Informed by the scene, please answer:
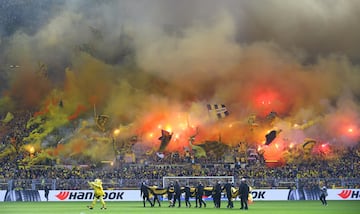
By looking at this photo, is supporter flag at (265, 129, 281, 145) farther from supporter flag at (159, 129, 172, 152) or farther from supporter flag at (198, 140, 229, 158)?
supporter flag at (159, 129, 172, 152)

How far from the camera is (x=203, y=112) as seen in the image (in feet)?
244

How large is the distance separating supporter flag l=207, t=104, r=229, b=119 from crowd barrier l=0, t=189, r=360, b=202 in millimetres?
26611

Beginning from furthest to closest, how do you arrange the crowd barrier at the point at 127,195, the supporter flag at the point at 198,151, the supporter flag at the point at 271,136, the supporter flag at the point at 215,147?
1. the supporter flag at the point at 271,136
2. the supporter flag at the point at 215,147
3. the supporter flag at the point at 198,151
4. the crowd barrier at the point at 127,195

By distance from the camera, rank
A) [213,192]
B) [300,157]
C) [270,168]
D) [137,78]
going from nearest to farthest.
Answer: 1. [213,192]
2. [270,168]
3. [300,157]
4. [137,78]

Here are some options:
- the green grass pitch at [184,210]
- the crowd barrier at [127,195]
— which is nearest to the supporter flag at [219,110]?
the crowd barrier at [127,195]

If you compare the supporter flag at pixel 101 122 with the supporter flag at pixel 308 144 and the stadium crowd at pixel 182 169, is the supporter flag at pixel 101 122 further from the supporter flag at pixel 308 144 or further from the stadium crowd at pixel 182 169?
the supporter flag at pixel 308 144

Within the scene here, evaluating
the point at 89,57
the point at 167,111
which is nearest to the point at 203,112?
the point at 167,111

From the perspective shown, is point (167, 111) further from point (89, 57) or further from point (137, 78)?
point (89, 57)

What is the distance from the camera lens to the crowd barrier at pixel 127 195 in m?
46.3

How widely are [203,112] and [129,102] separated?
10.3m

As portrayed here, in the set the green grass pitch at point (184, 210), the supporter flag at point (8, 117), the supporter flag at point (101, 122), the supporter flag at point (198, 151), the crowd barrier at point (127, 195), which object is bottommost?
the green grass pitch at point (184, 210)

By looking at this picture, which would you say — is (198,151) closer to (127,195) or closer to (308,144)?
(308,144)

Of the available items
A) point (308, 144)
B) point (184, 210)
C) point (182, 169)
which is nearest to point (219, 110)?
point (182, 169)

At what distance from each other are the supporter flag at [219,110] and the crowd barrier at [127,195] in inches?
1048
